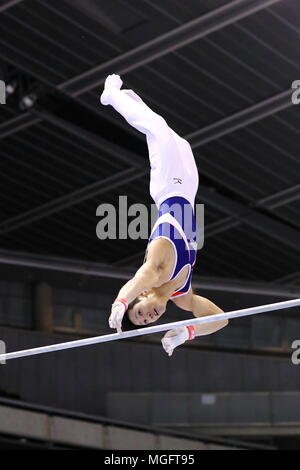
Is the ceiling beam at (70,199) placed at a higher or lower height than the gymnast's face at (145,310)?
higher

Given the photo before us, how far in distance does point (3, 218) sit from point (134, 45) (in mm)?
8733

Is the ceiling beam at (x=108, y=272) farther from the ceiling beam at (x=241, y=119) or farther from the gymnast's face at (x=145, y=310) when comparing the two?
the gymnast's face at (x=145, y=310)

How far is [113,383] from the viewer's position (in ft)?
99.0

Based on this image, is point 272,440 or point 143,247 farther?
point 143,247

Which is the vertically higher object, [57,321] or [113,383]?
[57,321]

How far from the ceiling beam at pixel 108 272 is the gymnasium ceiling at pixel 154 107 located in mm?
764

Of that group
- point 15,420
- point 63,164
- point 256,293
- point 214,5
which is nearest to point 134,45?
point 214,5

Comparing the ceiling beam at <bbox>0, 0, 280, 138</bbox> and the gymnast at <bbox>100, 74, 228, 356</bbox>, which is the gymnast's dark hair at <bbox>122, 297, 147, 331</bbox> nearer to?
the gymnast at <bbox>100, 74, 228, 356</bbox>

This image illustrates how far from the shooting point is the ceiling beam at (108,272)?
28.4m

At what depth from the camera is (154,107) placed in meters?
22.8

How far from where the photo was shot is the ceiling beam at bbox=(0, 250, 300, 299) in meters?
28.4

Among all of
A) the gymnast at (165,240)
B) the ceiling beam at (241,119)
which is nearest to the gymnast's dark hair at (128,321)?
the gymnast at (165,240)
